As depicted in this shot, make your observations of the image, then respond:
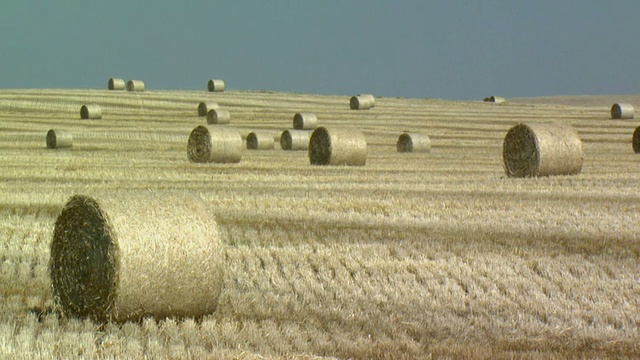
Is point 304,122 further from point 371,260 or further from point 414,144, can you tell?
point 371,260

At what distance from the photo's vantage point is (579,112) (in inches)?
1649

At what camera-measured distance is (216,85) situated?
48375mm

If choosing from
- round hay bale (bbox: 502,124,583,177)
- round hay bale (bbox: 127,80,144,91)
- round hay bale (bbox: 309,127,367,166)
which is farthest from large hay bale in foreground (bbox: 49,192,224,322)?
round hay bale (bbox: 127,80,144,91)

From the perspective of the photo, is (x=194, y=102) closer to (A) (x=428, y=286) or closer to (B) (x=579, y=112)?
(B) (x=579, y=112)

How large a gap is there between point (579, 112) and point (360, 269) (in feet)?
113

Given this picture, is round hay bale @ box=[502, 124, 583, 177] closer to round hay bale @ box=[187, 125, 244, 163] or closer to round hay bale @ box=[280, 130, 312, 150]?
round hay bale @ box=[187, 125, 244, 163]

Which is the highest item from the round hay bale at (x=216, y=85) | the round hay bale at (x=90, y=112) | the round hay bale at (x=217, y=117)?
the round hay bale at (x=216, y=85)

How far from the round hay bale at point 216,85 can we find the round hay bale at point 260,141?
22452 mm

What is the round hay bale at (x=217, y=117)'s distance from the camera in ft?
110

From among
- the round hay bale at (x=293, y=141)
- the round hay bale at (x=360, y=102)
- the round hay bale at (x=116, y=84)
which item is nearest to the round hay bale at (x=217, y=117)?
the round hay bale at (x=293, y=141)

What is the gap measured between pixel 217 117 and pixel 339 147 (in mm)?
13656

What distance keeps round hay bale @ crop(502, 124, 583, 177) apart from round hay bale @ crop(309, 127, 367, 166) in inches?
138

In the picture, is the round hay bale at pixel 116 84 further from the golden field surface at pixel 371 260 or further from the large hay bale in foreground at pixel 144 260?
the large hay bale in foreground at pixel 144 260

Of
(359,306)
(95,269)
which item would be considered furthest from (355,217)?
(95,269)
